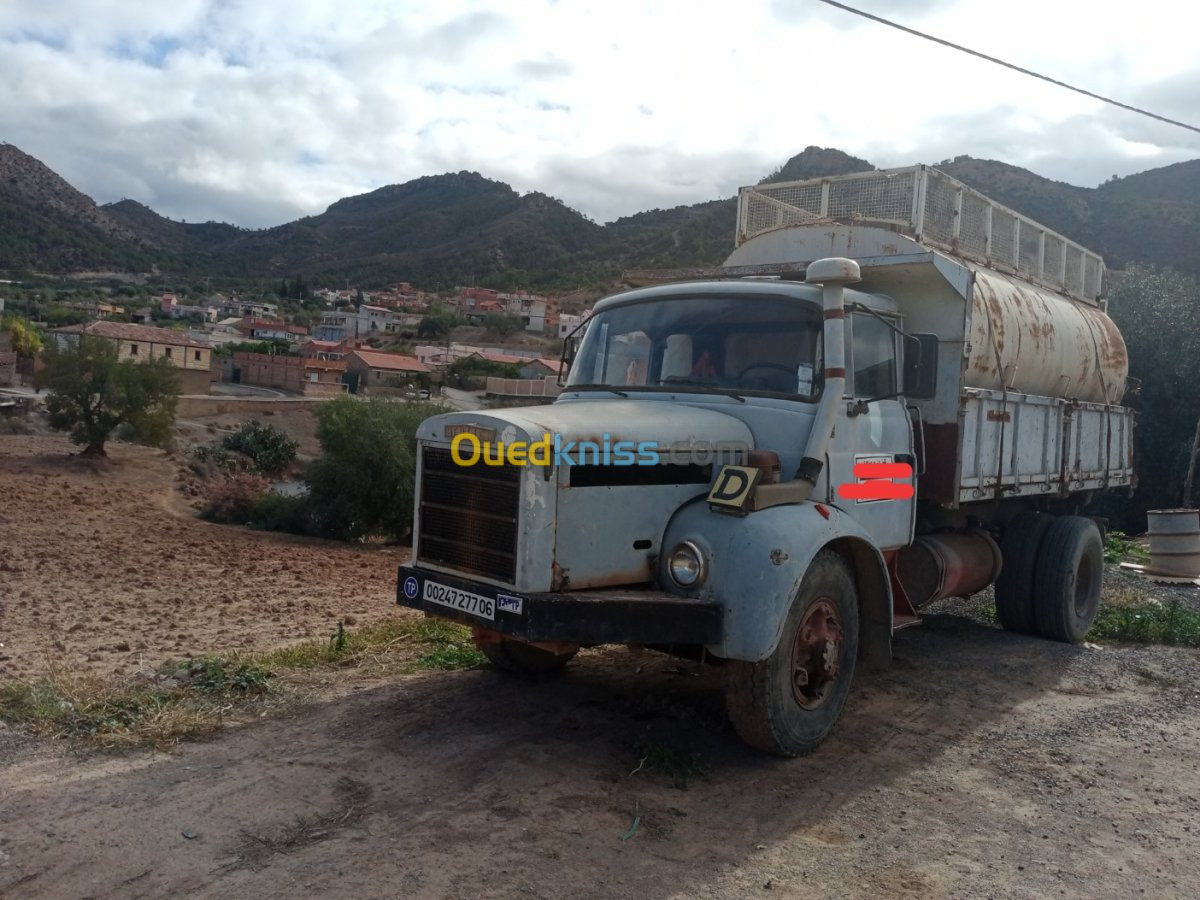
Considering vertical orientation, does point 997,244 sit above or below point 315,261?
below

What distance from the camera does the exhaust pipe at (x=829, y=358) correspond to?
17.3ft

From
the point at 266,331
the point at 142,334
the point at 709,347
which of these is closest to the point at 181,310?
the point at 266,331

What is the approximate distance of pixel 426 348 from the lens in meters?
75.1

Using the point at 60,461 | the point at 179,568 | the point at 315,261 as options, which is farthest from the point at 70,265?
the point at 179,568

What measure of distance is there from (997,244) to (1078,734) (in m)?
4.36

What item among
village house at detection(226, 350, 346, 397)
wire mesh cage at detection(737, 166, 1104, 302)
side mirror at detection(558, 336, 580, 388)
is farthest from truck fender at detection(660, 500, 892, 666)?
village house at detection(226, 350, 346, 397)

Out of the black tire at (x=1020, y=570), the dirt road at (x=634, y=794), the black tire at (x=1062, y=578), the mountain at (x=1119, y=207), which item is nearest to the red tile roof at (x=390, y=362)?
the mountain at (x=1119, y=207)

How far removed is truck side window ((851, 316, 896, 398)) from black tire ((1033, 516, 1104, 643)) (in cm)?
330

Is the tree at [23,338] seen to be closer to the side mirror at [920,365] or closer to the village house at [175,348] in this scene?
the village house at [175,348]

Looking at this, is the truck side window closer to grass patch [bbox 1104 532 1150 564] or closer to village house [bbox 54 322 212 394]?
grass patch [bbox 1104 532 1150 564]

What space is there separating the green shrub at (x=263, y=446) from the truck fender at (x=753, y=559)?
33.3m

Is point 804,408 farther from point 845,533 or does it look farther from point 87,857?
point 87,857

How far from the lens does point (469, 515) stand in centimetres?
491

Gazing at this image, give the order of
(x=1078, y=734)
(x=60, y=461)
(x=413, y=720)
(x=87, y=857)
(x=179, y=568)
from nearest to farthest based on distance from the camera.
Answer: (x=87, y=857) < (x=413, y=720) < (x=1078, y=734) < (x=179, y=568) < (x=60, y=461)
